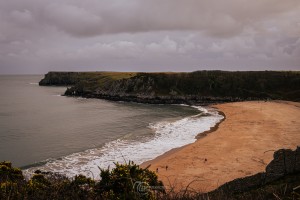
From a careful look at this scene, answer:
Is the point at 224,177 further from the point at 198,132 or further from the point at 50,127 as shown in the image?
the point at 50,127

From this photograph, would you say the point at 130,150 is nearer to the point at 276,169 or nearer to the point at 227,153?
the point at 227,153

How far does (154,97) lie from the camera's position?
85688mm

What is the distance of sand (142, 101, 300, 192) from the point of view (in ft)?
81.0

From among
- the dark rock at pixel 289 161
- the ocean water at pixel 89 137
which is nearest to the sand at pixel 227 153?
the ocean water at pixel 89 137

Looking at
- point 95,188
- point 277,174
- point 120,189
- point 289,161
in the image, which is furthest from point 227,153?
point 95,188

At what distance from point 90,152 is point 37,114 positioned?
3320cm

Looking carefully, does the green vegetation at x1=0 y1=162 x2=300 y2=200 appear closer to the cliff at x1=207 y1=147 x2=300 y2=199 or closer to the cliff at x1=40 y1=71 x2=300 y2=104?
the cliff at x1=207 y1=147 x2=300 y2=199

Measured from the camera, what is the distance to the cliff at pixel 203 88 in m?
85.4

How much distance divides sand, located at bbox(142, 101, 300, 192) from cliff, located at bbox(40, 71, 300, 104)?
1393 inches

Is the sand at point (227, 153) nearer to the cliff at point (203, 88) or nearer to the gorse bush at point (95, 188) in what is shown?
the gorse bush at point (95, 188)

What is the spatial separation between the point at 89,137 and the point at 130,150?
9135 mm

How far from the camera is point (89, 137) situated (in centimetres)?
4059

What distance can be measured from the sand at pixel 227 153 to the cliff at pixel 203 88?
116 ft

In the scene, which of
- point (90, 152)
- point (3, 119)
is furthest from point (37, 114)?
point (90, 152)
